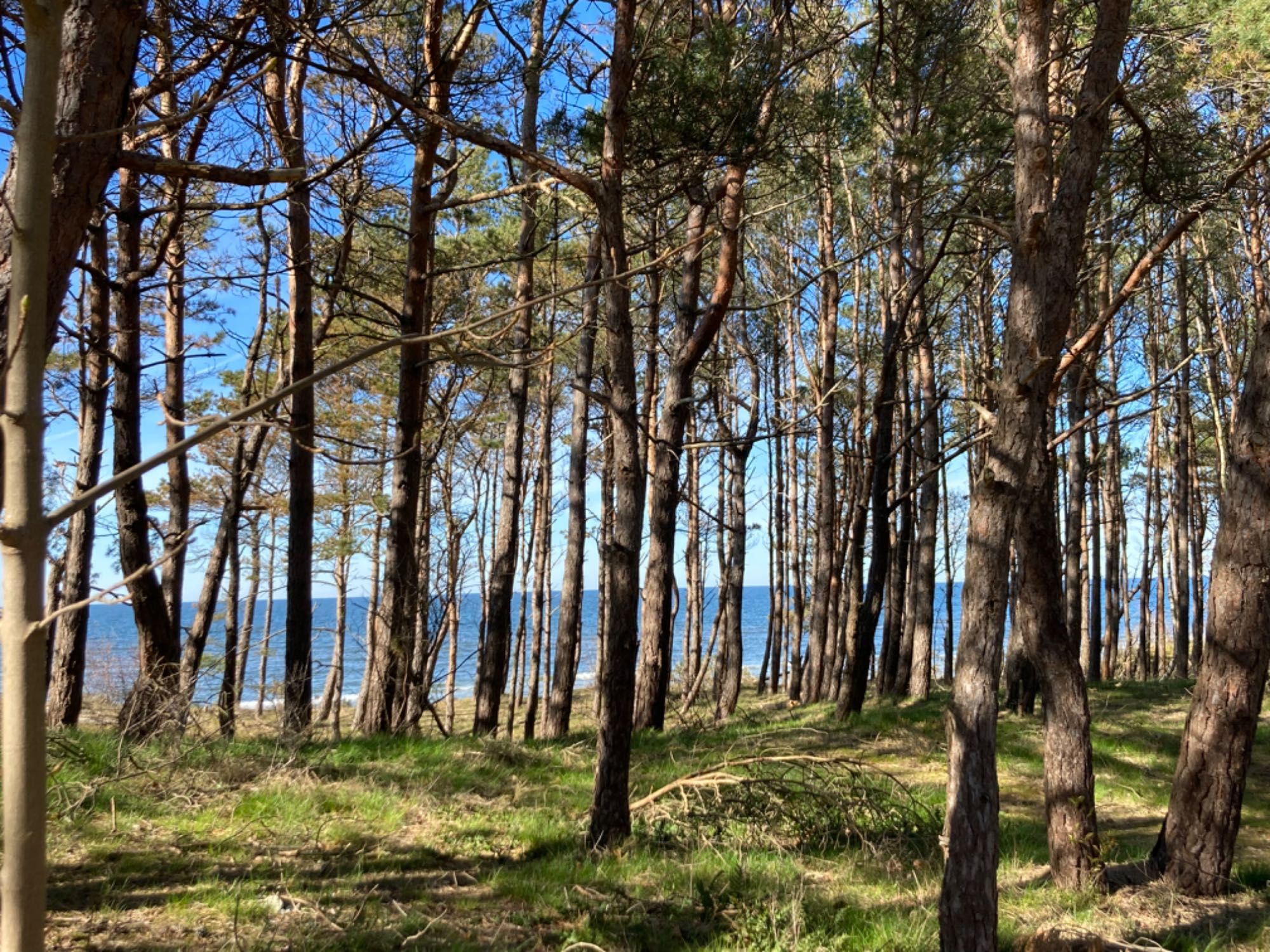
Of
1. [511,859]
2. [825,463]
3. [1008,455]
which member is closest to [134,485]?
[511,859]

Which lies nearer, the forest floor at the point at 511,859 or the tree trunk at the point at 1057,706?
the forest floor at the point at 511,859

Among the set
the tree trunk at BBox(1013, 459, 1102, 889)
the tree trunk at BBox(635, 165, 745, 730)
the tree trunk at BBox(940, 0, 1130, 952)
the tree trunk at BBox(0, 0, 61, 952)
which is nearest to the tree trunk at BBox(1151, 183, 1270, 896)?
the tree trunk at BBox(1013, 459, 1102, 889)

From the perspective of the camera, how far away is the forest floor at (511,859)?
3236 mm

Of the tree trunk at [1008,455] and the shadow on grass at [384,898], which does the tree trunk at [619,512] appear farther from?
the tree trunk at [1008,455]

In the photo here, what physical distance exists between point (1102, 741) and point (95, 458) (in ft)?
30.5

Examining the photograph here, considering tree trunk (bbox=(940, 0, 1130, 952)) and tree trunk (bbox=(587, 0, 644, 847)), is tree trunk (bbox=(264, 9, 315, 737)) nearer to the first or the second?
tree trunk (bbox=(587, 0, 644, 847))

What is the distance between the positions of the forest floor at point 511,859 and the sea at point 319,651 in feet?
2.08

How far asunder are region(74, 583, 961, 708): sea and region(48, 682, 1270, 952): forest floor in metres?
0.63

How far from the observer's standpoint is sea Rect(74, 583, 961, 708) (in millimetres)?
6461

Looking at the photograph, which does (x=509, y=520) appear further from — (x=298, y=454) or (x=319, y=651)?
(x=319, y=651)

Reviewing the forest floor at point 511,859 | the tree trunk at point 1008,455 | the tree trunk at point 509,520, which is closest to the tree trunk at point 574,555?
the tree trunk at point 509,520

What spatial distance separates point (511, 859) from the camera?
4207 mm

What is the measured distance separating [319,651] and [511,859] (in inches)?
Answer: 2258

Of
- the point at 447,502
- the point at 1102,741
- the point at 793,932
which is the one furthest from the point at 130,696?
the point at 447,502
